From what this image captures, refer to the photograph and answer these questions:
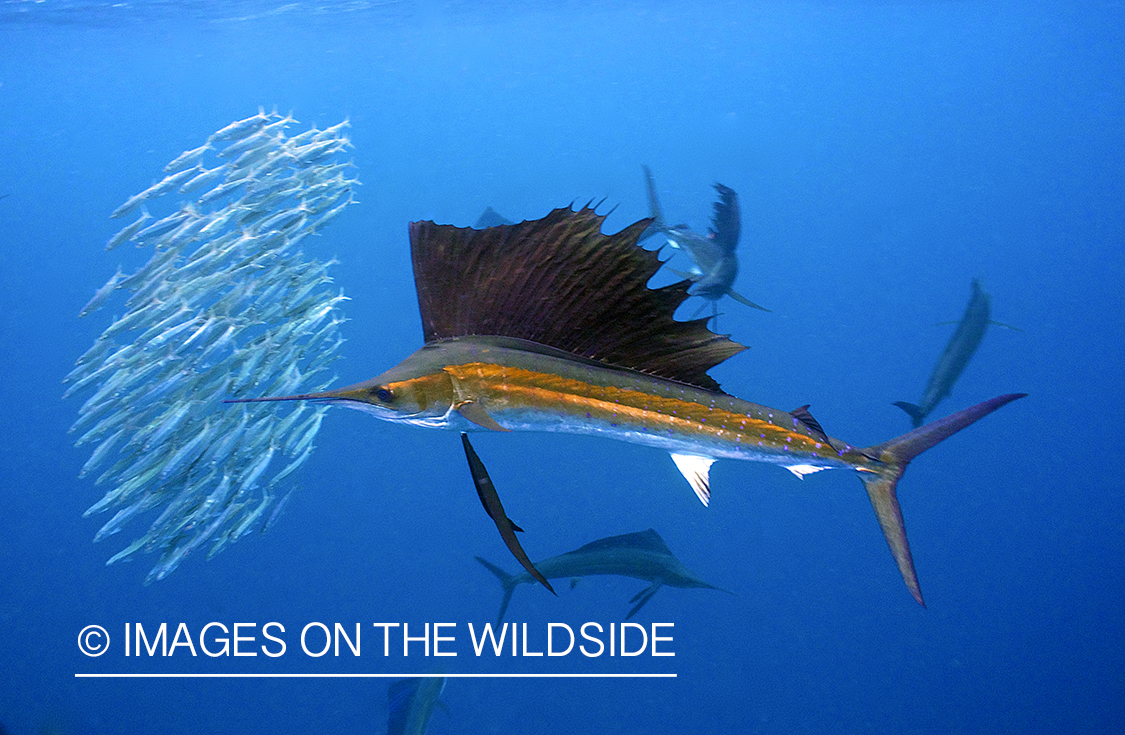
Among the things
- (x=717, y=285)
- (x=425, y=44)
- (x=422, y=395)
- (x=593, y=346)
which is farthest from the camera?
(x=425, y=44)

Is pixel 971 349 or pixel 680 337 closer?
pixel 680 337

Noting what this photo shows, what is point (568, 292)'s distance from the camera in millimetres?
1140

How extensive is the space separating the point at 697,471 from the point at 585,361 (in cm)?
32

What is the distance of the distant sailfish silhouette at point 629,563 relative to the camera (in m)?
3.71

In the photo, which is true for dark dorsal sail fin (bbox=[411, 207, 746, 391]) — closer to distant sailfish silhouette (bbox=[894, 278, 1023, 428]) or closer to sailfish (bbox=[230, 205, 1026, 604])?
sailfish (bbox=[230, 205, 1026, 604])

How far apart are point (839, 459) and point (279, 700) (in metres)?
9.73

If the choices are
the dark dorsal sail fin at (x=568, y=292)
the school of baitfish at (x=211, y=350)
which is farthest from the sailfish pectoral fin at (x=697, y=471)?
the school of baitfish at (x=211, y=350)

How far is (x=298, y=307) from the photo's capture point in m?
4.23

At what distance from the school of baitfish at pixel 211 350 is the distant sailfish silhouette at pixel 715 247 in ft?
7.61

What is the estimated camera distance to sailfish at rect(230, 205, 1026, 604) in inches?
42.4

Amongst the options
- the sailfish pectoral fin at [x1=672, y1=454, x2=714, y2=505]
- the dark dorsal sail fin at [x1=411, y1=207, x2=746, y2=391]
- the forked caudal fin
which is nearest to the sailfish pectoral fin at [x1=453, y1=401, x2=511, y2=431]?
the dark dorsal sail fin at [x1=411, y1=207, x2=746, y2=391]

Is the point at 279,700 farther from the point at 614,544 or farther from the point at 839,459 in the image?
the point at 839,459

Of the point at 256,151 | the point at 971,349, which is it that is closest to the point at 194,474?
the point at 256,151

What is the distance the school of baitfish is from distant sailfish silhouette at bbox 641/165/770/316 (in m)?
2.32
